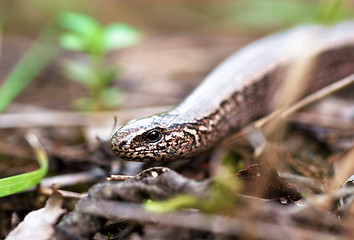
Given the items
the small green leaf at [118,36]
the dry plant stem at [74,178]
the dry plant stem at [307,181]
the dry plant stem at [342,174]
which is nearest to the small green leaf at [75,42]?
the small green leaf at [118,36]

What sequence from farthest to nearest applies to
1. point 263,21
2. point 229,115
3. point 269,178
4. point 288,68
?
1. point 263,21
2. point 288,68
3. point 229,115
4. point 269,178

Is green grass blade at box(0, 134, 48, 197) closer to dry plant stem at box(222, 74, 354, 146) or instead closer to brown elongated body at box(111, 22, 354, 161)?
brown elongated body at box(111, 22, 354, 161)

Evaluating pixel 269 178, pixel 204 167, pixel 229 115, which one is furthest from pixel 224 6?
pixel 269 178

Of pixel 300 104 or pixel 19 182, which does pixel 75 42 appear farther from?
pixel 300 104

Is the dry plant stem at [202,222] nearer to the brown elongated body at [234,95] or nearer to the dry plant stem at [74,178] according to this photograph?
the brown elongated body at [234,95]

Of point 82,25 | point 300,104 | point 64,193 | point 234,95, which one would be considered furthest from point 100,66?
point 300,104

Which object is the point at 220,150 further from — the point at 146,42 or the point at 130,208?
the point at 146,42
